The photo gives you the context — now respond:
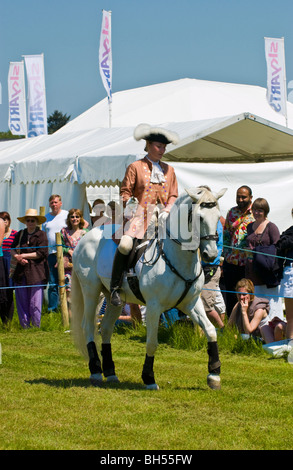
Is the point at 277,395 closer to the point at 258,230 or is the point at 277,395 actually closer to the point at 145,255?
the point at 145,255

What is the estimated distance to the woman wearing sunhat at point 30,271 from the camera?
12688 millimetres

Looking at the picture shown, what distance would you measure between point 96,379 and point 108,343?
1.41ft

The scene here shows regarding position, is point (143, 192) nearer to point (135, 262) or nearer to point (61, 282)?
point (135, 262)

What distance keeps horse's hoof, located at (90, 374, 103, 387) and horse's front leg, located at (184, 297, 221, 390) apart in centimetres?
118

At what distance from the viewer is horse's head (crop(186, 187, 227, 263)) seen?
689 centimetres

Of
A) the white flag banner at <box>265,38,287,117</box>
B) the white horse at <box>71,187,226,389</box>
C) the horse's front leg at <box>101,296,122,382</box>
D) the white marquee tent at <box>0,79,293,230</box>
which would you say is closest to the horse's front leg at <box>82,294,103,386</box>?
the white horse at <box>71,187,226,389</box>

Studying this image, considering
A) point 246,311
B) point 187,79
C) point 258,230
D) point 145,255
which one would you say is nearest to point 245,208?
point 258,230

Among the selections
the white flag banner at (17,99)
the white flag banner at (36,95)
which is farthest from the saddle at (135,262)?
the white flag banner at (17,99)

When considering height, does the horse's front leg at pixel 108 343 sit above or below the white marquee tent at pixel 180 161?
below

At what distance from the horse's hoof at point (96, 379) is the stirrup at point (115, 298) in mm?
852

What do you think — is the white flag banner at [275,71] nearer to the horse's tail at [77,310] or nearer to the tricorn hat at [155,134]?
the horse's tail at [77,310]

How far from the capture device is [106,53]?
2267 cm

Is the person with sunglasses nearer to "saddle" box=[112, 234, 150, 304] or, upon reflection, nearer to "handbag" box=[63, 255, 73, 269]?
"handbag" box=[63, 255, 73, 269]

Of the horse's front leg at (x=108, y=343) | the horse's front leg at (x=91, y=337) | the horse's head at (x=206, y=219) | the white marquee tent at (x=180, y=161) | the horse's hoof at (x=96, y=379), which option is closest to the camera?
the horse's head at (x=206, y=219)
